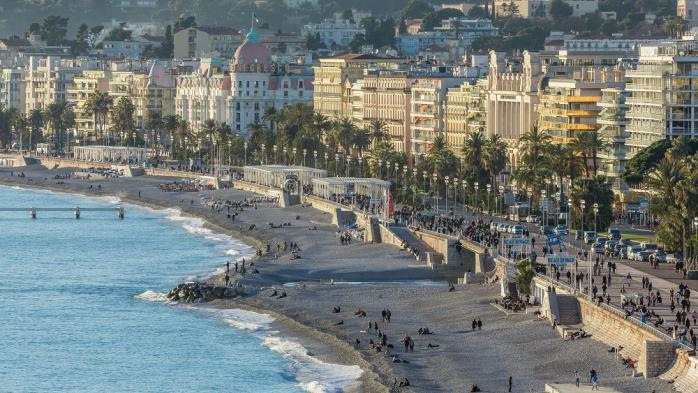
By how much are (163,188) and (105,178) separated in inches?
728

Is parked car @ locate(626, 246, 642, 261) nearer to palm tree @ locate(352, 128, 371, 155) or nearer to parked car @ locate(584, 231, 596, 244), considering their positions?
parked car @ locate(584, 231, 596, 244)

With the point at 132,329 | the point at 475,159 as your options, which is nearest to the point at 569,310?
the point at 132,329

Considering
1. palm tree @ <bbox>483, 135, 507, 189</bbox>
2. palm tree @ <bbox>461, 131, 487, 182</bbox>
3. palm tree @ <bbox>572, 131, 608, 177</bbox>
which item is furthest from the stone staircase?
palm tree @ <bbox>461, 131, 487, 182</bbox>

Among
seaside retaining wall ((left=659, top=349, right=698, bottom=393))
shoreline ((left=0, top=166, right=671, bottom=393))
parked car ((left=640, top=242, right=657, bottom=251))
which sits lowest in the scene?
shoreline ((left=0, top=166, right=671, bottom=393))

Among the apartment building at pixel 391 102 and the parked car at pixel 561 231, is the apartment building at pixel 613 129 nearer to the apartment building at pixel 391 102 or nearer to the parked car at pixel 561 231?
the parked car at pixel 561 231

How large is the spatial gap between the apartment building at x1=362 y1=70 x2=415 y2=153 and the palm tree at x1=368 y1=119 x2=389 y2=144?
17.1 inches

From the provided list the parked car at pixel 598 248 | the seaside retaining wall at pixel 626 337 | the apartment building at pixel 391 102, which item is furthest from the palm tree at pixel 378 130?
the seaside retaining wall at pixel 626 337

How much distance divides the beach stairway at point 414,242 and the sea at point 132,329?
9756mm

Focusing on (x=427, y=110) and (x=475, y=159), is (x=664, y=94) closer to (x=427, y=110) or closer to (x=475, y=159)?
(x=475, y=159)

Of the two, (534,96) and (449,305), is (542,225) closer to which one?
(449,305)

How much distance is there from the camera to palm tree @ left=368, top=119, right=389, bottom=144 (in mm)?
182250

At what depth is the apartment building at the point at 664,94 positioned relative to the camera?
427ft

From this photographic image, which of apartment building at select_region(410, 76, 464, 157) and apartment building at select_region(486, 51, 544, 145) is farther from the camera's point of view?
apartment building at select_region(410, 76, 464, 157)

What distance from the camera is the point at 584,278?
314 feet
